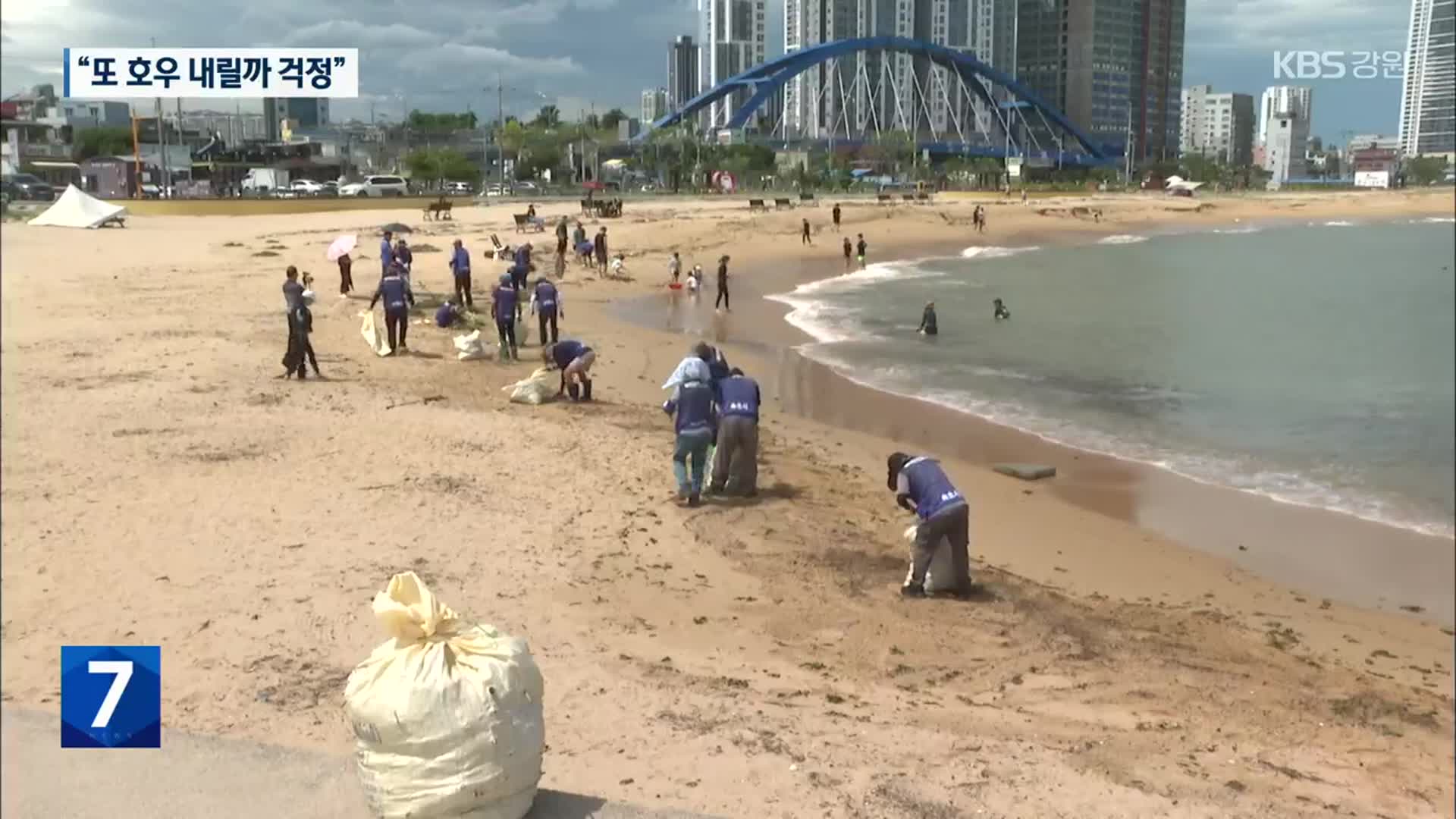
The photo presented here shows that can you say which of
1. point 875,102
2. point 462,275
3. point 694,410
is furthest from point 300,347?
point 875,102

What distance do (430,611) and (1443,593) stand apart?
491cm

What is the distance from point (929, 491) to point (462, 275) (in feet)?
43.0

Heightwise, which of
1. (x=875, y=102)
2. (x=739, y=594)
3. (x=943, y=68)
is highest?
(x=943, y=68)

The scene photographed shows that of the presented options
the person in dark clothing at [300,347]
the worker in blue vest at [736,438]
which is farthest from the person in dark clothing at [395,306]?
the worker in blue vest at [736,438]

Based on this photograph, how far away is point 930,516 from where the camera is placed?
722 cm

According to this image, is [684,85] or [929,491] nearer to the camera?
[929,491]

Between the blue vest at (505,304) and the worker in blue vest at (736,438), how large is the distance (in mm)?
6039

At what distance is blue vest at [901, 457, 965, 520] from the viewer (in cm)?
723

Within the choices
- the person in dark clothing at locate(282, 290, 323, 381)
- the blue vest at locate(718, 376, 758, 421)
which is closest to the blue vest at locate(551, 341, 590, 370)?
the person in dark clothing at locate(282, 290, 323, 381)

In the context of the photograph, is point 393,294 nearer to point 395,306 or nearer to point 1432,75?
point 395,306

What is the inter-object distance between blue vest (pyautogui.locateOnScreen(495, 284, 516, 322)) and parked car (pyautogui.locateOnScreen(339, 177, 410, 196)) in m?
31.7

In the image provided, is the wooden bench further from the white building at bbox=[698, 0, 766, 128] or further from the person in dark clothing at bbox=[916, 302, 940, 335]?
the person in dark clothing at bbox=[916, 302, 940, 335]

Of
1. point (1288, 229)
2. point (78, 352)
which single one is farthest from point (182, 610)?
point (1288, 229)

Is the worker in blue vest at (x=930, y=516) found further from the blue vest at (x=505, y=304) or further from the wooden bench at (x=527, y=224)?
the wooden bench at (x=527, y=224)
